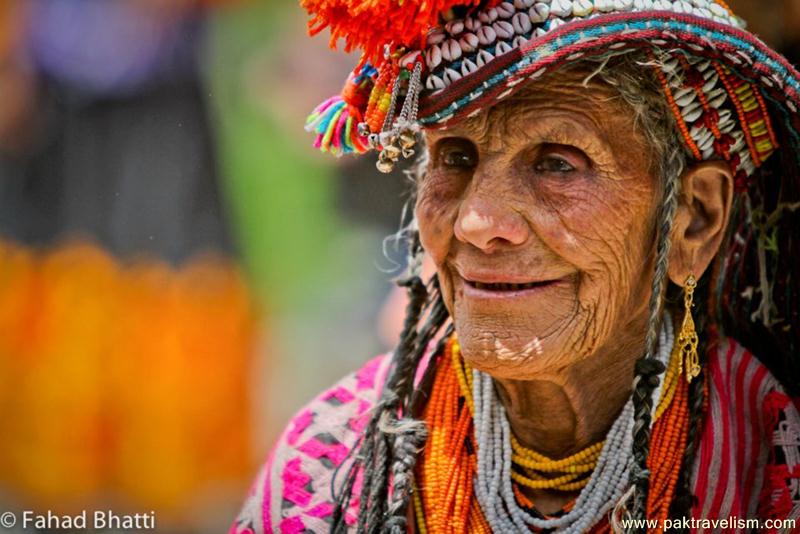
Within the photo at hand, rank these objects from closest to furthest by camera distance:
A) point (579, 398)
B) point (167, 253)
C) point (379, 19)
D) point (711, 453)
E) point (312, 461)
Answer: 1. point (379, 19)
2. point (711, 453)
3. point (579, 398)
4. point (312, 461)
5. point (167, 253)

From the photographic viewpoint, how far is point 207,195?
3953 mm

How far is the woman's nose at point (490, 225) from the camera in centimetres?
220

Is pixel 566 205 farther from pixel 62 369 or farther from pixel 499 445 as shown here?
pixel 62 369

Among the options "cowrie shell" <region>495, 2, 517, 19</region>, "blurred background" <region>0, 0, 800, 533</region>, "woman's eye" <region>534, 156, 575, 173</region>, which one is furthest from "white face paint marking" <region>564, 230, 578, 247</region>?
"blurred background" <region>0, 0, 800, 533</region>

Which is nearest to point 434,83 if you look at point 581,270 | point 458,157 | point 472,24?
point 472,24

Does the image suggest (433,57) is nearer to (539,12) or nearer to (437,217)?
(539,12)

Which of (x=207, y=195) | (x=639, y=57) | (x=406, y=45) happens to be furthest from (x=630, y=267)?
(x=207, y=195)

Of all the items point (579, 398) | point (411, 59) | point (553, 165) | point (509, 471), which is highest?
point (411, 59)

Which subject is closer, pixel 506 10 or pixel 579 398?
pixel 506 10

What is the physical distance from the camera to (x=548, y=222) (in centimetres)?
223

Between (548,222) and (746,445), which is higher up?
(548,222)

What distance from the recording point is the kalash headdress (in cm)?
210

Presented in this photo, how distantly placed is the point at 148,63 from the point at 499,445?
2.16 metres

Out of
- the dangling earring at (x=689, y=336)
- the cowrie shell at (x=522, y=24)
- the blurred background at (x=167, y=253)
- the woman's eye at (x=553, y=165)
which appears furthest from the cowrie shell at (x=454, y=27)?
the blurred background at (x=167, y=253)
